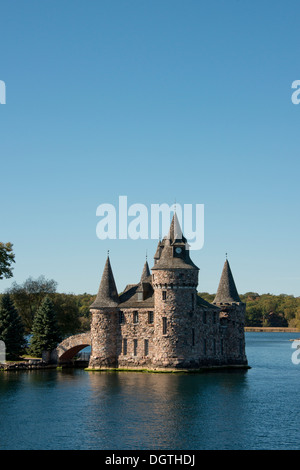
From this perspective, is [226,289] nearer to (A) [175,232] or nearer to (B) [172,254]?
(B) [172,254]

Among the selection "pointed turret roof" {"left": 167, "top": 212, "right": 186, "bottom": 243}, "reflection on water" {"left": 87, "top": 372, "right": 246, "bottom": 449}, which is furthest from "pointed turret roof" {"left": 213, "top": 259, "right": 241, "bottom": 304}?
"reflection on water" {"left": 87, "top": 372, "right": 246, "bottom": 449}

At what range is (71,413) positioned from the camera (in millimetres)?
47750

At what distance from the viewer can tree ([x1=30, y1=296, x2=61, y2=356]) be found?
83.2m

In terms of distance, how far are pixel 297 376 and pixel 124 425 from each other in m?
39.2

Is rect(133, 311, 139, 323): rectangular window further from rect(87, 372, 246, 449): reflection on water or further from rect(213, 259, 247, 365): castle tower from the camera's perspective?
rect(213, 259, 247, 365): castle tower

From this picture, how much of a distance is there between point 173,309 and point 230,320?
11639 mm

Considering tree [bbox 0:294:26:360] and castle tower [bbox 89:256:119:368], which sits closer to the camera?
castle tower [bbox 89:256:119:368]

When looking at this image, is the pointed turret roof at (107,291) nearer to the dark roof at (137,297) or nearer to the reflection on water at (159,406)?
the dark roof at (137,297)

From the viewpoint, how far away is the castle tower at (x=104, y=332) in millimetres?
74812

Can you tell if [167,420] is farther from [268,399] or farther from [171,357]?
[171,357]

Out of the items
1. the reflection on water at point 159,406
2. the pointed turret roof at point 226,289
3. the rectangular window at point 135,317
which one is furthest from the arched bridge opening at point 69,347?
the pointed turret roof at point 226,289

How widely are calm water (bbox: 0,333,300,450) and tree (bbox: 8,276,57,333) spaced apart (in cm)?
3010

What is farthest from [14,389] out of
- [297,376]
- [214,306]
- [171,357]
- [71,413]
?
[297,376]

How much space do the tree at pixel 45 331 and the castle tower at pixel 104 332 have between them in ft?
31.6
